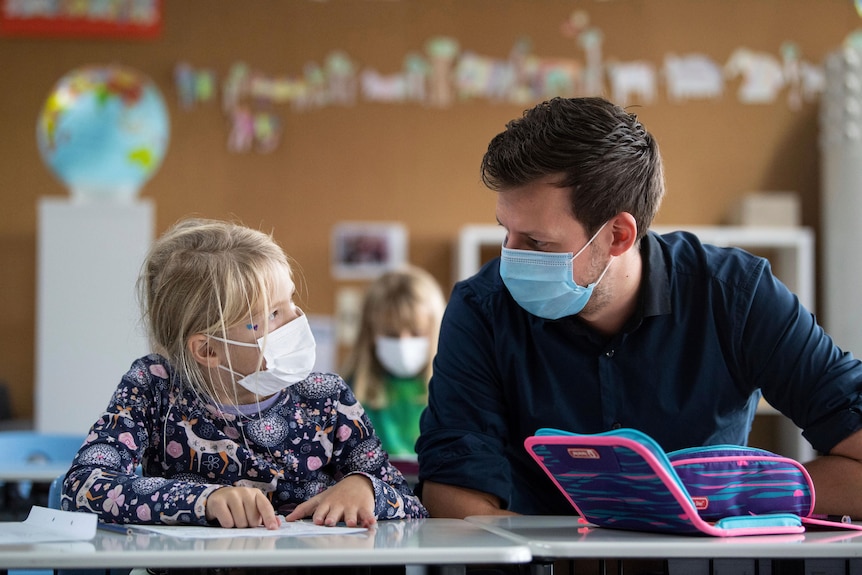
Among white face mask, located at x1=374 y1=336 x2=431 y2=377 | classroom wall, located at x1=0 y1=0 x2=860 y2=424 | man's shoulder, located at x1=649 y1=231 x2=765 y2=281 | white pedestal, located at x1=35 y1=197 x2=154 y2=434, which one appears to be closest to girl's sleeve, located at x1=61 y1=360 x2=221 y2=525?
man's shoulder, located at x1=649 y1=231 x2=765 y2=281

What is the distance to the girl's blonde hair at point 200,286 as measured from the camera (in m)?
1.62

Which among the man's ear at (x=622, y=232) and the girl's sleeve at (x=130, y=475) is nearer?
the girl's sleeve at (x=130, y=475)

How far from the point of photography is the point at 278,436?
1618mm

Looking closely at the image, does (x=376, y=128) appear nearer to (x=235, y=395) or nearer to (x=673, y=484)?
(x=235, y=395)

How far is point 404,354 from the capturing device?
3490 mm

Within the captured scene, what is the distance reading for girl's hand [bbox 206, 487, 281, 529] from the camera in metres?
1.33

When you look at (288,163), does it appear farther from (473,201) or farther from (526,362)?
(526,362)

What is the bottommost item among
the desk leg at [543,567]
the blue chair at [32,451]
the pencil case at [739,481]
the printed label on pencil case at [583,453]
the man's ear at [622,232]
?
the blue chair at [32,451]

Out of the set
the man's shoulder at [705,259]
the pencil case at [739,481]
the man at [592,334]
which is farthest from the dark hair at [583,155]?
the pencil case at [739,481]

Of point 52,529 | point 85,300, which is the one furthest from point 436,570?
point 85,300

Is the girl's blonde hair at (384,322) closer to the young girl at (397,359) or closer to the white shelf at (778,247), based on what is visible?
the young girl at (397,359)

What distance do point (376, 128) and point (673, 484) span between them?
386 cm

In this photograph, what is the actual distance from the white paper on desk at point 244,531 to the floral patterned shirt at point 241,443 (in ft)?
0.42

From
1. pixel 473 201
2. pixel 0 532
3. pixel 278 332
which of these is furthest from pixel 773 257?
pixel 0 532
